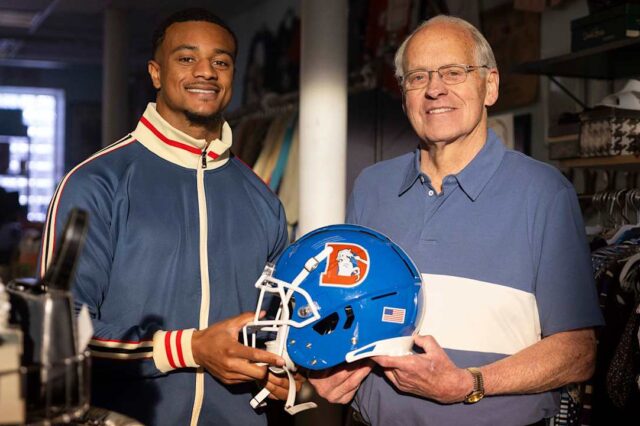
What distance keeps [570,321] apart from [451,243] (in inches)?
13.2

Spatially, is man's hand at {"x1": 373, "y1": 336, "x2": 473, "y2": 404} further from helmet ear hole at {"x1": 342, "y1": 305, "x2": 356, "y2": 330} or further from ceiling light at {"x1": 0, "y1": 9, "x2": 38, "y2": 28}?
ceiling light at {"x1": 0, "y1": 9, "x2": 38, "y2": 28}

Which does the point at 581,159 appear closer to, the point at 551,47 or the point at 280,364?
the point at 551,47

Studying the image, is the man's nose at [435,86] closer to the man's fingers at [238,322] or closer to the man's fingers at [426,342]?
the man's fingers at [426,342]

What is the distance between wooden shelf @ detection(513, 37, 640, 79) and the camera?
3606 millimetres

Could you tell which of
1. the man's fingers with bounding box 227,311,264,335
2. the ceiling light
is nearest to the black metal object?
the man's fingers with bounding box 227,311,264,335

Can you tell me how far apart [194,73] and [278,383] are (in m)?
0.85

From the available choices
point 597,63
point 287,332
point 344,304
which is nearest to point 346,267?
point 344,304

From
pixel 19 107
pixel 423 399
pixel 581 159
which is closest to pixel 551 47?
pixel 581 159

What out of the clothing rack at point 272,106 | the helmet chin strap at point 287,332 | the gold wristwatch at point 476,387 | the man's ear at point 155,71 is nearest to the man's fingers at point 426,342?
the gold wristwatch at point 476,387

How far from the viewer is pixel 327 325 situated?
1952 millimetres

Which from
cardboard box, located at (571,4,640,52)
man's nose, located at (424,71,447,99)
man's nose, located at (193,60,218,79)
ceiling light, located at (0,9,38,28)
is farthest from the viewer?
ceiling light, located at (0,9,38,28)

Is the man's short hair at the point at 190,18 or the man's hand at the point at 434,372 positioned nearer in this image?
the man's hand at the point at 434,372

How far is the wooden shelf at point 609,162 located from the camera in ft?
11.1

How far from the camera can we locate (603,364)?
2.87 m
